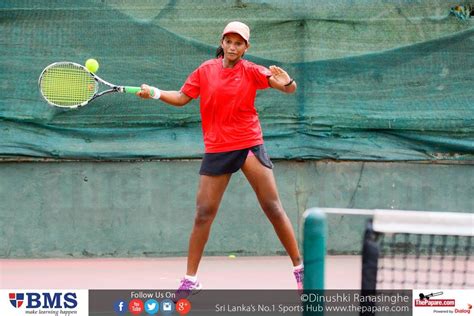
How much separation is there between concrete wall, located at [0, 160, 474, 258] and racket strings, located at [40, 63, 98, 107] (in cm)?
176

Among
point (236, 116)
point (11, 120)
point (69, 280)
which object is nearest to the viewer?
point (236, 116)

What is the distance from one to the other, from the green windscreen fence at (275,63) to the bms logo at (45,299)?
237 cm

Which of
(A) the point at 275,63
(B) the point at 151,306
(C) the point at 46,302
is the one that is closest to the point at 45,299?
(C) the point at 46,302

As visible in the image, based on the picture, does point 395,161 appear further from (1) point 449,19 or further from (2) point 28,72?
(2) point 28,72

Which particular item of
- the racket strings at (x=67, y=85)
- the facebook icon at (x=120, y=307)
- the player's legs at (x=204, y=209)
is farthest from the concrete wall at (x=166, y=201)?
the facebook icon at (x=120, y=307)

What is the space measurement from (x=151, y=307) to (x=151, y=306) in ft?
0.05

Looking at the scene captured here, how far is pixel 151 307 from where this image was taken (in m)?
5.95

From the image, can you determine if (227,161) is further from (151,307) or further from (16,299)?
(16,299)

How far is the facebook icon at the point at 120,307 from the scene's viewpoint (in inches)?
230

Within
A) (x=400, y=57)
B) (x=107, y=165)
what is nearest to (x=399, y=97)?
(x=400, y=57)

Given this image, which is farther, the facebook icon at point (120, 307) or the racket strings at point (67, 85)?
the racket strings at point (67, 85)

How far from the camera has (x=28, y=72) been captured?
8.16 meters

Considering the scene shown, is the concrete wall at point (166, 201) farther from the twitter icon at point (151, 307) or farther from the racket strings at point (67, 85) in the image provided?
the twitter icon at point (151, 307)

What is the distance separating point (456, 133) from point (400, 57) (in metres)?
0.77
